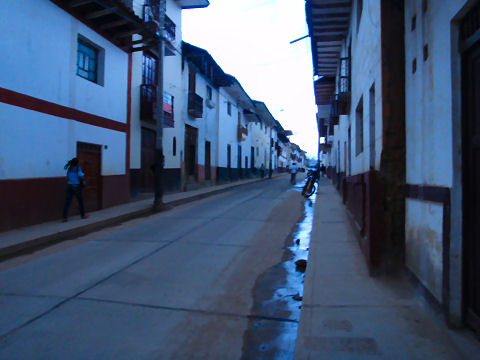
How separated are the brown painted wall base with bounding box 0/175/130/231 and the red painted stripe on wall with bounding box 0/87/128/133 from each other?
1.69 meters

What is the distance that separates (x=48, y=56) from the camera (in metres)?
8.93

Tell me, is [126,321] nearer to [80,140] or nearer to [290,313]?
[290,313]

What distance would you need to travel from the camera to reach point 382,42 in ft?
14.3

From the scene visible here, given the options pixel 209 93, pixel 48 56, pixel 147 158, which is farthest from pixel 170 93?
pixel 48 56

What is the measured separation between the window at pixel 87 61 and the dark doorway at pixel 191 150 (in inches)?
301

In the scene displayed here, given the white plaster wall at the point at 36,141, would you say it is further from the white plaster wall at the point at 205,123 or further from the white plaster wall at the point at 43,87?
the white plaster wall at the point at 205,123

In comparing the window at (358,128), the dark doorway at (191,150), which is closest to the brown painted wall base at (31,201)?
the window at (358,128)

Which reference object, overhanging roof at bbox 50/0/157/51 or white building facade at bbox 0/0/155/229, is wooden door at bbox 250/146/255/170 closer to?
overhanging roof at bbox 50/0/157/51

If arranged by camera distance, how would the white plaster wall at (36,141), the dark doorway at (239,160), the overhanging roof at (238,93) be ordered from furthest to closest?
the dark doorway at (239,160)
the overhanging roof at (238,93)
the white plaster wall at (36,141)

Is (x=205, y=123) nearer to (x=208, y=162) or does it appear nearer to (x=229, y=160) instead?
(x=208, y=162)

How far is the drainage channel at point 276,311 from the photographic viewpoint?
3.07 metres

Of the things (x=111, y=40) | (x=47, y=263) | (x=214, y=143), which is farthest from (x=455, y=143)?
(x=214, y=143)

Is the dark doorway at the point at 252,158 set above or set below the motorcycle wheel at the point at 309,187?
above

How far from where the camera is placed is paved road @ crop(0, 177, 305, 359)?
3.08 m
